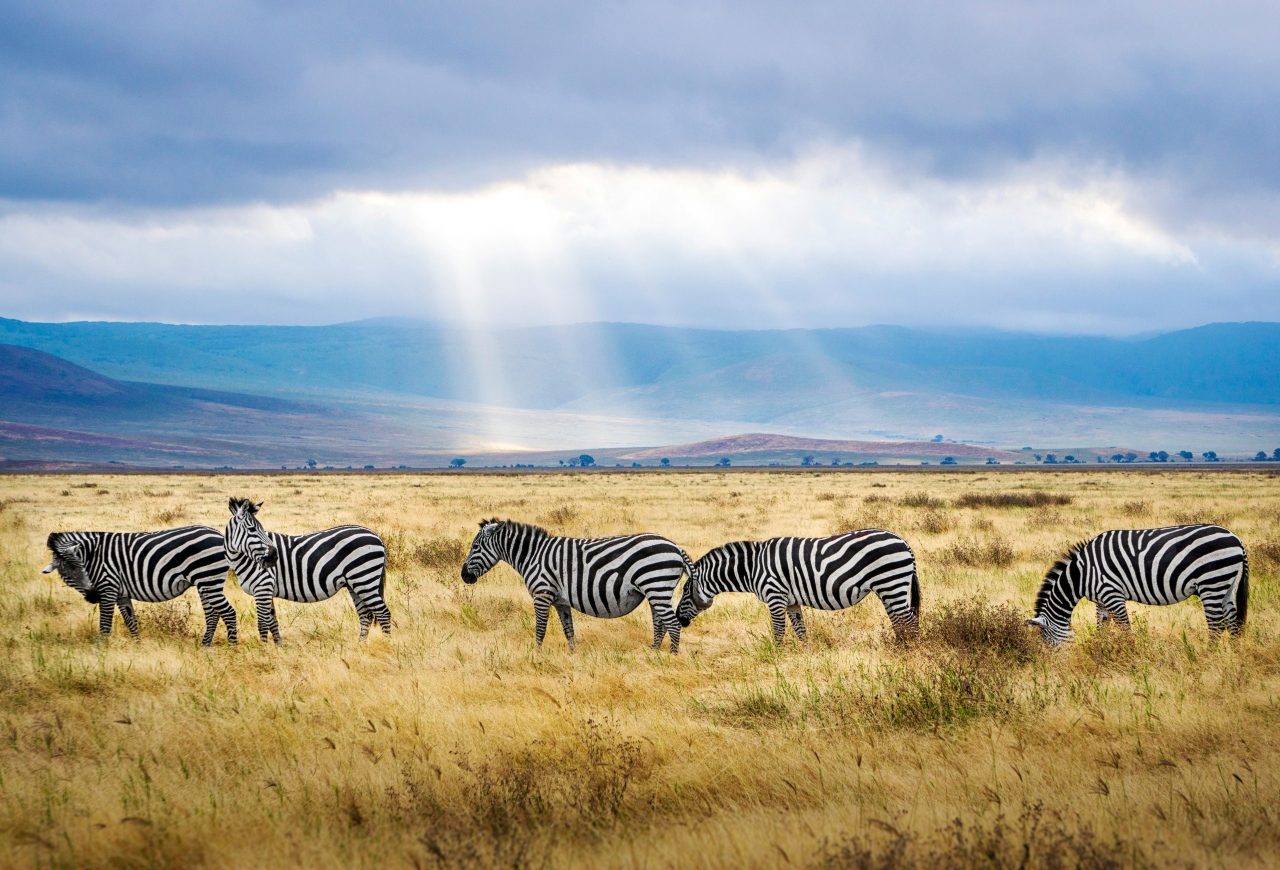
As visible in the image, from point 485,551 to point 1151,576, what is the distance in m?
8.67

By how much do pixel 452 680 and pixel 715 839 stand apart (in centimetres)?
490

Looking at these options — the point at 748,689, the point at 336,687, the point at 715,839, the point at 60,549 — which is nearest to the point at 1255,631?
the point at 748,689

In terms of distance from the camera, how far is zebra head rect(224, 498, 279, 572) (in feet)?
37.2

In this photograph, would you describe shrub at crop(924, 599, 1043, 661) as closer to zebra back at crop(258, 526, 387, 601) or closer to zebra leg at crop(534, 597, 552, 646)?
zebra leg at crop(534, 597, 552, 646)

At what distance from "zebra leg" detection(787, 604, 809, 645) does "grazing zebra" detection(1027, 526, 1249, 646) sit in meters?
2.81

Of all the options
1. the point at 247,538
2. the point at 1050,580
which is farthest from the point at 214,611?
the point at 1050,580

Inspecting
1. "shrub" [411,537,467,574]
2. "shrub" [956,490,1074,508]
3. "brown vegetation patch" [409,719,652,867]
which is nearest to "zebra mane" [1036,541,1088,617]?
"brown vegetation patch" [409,719,652,867]

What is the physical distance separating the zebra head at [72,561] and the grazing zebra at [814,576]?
25.8 feet

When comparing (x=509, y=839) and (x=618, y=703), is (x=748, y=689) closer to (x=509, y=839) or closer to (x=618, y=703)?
(x=618, y=703)

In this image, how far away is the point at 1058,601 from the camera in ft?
37.9

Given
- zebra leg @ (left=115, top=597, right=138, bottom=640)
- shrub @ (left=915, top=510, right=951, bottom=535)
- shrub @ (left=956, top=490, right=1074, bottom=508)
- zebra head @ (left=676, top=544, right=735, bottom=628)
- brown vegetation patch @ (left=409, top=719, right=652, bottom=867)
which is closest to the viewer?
brown vegetation patch @ (left=409, top=719, right=652, bottom=867)

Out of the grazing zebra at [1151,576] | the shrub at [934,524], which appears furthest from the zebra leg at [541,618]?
the shrub at [934,524]

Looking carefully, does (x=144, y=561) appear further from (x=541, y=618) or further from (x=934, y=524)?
(x=934, y=524)

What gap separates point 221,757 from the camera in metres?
7.44
